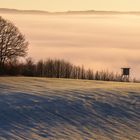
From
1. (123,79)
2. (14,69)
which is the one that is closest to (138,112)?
(123,79)

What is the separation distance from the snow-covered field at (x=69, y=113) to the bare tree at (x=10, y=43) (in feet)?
92.5

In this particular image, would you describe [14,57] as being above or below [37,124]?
above

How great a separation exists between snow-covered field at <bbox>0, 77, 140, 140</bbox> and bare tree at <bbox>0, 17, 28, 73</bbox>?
28.2m

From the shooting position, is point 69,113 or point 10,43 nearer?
point 69,113

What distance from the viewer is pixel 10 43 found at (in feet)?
229

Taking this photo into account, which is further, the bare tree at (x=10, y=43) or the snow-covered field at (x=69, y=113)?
the bare tree at (x=10, y=43)

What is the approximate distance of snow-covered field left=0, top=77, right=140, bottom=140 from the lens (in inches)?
1112

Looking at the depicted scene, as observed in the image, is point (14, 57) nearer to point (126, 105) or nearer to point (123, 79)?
point (123, 79)

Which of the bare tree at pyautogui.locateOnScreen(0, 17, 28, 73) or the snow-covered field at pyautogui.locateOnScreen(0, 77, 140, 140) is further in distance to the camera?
the bare tree at pyautogui.locateOnScreen(0, 17, 28, 73)

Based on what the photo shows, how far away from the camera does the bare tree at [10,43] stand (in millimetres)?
67688

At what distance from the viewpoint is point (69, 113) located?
32.2 meters

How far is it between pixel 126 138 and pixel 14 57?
39928 mm

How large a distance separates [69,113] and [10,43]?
38.3m

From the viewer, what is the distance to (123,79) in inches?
2347
